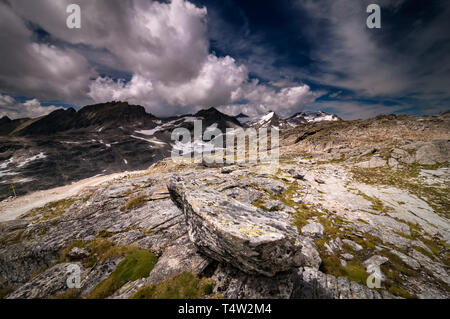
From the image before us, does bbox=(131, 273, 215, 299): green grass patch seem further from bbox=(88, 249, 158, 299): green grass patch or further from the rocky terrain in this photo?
bbox=(88, 249, 158, 299): green grass patch

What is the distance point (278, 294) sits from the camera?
9180 mm

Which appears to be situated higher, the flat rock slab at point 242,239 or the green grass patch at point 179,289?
the flat rock slab at point 242,239

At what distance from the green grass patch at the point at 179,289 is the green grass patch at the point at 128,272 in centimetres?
131

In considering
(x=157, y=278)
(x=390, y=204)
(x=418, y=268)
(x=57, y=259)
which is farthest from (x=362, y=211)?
(x=57, y=259)

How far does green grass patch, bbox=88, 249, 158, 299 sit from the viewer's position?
9.46 m

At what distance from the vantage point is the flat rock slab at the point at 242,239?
8.65 metres

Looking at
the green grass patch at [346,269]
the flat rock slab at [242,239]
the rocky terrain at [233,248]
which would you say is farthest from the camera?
the green grass patch at [346,269]

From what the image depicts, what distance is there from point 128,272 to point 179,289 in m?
3.84

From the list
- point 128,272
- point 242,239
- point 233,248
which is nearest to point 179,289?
point 128,272

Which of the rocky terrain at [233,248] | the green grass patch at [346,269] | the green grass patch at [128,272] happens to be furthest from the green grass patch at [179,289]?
the green grass patch at [346,269]

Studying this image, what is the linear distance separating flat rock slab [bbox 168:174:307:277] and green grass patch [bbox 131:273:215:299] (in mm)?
1677

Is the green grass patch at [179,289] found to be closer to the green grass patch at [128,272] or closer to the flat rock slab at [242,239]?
the green grass patch at [128,272]
